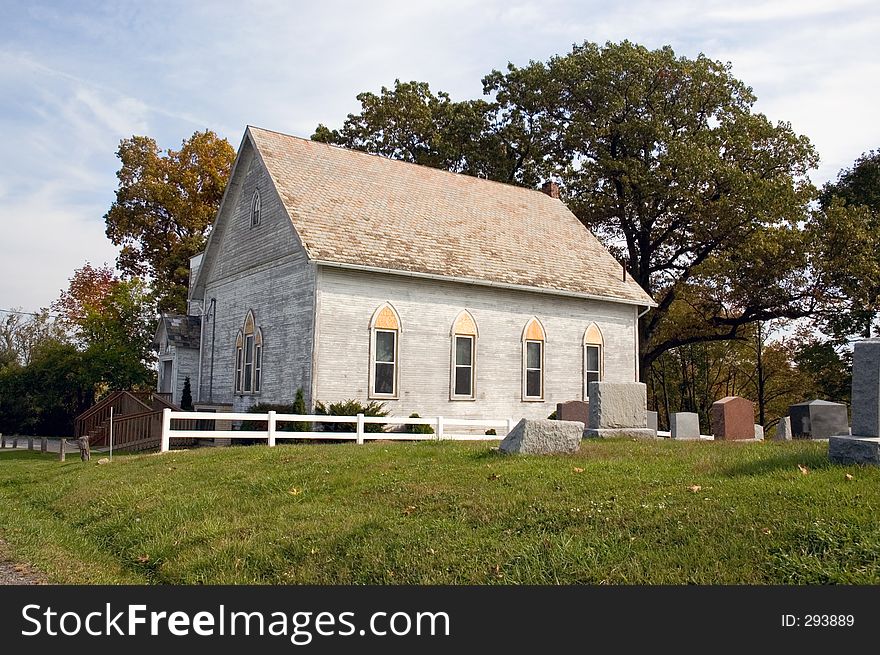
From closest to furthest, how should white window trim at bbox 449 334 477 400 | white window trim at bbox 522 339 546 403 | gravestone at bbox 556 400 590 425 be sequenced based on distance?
gravestone at bbox 556 400 590 425 < white window trim at bbox 449 334 477 400 < white window trim at bbox 522 339 546 403

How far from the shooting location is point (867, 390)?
10.1 metres

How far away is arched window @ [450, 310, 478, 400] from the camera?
81.9 feet

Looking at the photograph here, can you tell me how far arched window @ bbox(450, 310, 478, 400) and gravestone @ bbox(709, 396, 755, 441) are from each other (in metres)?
7.37

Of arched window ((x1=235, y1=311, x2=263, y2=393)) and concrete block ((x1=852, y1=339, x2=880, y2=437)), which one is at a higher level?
arched window ((x1=235, y1=311, x2=263, y2=393))

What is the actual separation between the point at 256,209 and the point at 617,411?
14.4 m

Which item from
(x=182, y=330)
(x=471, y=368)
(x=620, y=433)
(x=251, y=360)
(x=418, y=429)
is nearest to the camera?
(x=620, y=433)

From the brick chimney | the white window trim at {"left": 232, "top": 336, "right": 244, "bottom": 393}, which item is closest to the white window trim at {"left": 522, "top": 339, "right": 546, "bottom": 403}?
the white window trim at {"left": 232, "top": 336, "right": 244, "bottom": 393}

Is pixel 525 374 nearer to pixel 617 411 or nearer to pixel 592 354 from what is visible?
pixel 592 354

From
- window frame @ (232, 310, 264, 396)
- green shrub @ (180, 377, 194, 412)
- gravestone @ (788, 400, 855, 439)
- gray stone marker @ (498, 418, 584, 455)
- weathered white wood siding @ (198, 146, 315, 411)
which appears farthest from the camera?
green shrub @ (180, 377, 194, 412)

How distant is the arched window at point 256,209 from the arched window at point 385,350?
18.1 feet

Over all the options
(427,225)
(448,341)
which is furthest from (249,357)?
(427,225)

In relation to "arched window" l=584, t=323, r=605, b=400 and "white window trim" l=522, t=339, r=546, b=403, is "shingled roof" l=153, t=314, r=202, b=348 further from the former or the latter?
"arched window" l=584, t=323, r=605, b=400

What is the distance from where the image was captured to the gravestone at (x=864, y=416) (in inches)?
379

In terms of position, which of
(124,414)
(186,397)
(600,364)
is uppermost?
(600,364)
